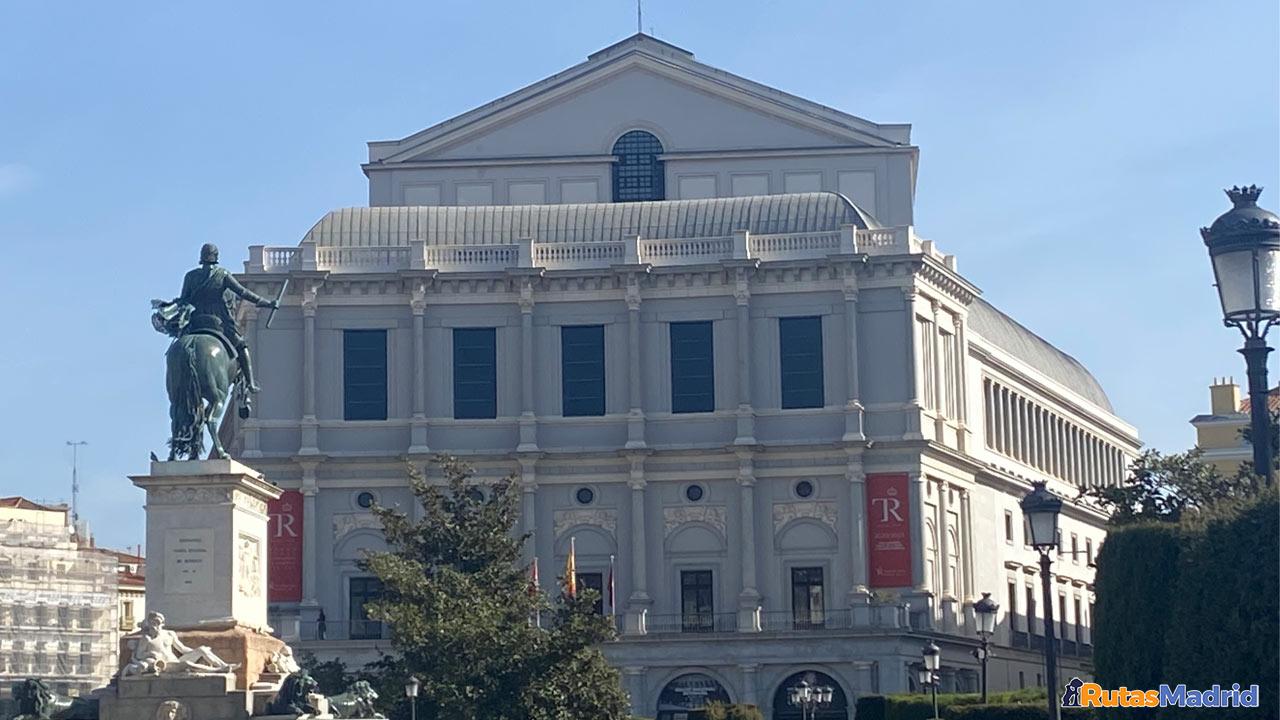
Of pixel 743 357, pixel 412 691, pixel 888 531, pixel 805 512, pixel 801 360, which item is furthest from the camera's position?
pixel 801 360

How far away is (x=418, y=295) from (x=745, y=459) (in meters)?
12.9

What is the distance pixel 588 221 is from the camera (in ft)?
288

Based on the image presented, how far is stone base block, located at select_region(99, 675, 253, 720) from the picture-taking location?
2870cm

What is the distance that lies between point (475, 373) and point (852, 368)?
13.3 meters

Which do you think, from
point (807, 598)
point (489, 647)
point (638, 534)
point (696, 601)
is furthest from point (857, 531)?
point (489, 647)

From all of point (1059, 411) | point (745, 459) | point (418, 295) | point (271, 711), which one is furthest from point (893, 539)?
point (271, 711)

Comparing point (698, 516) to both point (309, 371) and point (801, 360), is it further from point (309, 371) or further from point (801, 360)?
point (309, 371)

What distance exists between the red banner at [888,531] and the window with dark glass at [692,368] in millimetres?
6467

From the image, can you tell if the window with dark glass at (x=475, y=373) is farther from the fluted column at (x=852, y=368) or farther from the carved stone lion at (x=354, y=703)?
the carved stone lion at (x=354, y=703)

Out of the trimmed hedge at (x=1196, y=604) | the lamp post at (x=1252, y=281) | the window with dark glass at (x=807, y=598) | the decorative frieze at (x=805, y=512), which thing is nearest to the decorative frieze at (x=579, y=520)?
the decorative frieze at (x=805, y=512)

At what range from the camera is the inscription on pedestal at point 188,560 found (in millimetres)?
29906

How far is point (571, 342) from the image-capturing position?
281ft

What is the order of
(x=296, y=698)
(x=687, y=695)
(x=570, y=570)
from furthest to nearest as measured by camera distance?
(x=687, y=695) < (x=570, y=570) < (x=296, y=698)

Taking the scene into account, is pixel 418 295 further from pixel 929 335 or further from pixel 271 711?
pixel 271 711
